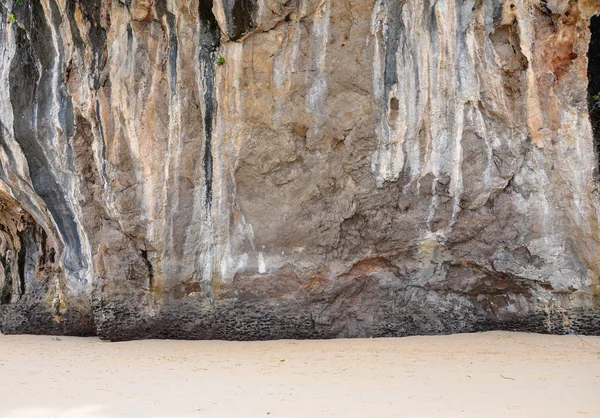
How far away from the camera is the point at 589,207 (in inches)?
263

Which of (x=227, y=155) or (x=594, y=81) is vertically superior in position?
(x=594, y=81)

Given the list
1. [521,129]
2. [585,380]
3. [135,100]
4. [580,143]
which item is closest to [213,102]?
[135,100]

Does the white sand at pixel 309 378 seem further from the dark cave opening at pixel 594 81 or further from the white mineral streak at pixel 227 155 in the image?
the dark cave opening at pixel 594 81

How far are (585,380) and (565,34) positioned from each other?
3499 mm

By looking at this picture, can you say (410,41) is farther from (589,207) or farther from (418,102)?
(589,207)

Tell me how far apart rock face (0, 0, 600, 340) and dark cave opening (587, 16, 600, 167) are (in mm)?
454

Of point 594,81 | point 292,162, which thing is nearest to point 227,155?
point 292,162

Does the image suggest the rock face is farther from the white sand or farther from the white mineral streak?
the white sand

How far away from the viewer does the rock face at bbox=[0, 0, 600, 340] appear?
6.98m

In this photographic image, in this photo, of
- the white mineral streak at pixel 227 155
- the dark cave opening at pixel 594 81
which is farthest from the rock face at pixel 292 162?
the dark cave opening at pixel 594 81

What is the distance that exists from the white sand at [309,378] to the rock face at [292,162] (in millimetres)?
531

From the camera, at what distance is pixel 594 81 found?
261 inches

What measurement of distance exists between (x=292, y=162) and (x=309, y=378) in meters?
2.79

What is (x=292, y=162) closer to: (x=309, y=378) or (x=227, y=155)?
(x=227, y=155)
